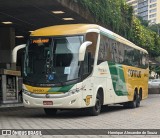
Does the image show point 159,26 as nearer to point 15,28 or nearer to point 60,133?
point 15,28

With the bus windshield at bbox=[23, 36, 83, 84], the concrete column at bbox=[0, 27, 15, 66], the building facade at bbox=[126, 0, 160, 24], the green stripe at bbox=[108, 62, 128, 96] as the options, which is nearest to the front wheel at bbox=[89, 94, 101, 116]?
the bus windshield at bbox=[23, 36, 83, 84]

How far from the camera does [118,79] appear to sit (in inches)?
795

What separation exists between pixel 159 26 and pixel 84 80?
101766 mm

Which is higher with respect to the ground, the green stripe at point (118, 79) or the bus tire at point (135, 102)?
the green stripe at point (118, 79)

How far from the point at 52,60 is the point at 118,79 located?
5.41 m

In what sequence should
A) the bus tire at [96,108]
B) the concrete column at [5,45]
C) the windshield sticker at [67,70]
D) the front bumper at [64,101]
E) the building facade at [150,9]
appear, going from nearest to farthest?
the front bumper at [64,101], the windshield sticker at [67,70], the bus tire at [96,108], the concrete column at [5,45], the building facade at [150,9]

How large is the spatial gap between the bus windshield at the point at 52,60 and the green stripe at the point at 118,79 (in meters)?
3.35

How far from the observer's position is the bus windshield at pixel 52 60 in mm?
15438

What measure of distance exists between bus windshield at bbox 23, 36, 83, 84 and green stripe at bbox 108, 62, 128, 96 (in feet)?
11.0

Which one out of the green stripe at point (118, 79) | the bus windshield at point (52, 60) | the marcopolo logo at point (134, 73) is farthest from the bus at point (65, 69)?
the marcopolo logo at point (134, 73)

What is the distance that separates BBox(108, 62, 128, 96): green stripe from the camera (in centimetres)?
1921

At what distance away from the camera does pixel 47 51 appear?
15859 millimetres

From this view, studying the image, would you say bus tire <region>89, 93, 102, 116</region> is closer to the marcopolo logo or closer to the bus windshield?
the bus windshield

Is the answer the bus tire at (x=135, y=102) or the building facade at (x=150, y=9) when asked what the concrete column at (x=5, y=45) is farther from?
the building facade at (x=150, y=9)
